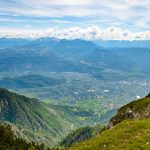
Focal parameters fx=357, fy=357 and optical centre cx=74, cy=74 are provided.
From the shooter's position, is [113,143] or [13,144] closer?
[113,143]

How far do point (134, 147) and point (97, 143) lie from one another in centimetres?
667

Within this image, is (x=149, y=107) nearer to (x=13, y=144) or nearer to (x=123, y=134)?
(x=13, y=144)

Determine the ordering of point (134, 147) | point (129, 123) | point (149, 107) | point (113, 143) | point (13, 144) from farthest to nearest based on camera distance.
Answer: point (13, 144) < point (149, 107) < point (129, 123) < point (113, 143) < point (134, 147)

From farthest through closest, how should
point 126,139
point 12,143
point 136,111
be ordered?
point 12,143
point 136,111
point 126,139

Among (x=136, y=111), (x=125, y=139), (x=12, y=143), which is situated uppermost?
(x=125, y=139)

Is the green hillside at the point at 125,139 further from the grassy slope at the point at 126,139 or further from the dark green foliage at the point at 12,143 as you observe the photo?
the dark green foliage at the point at 12,143

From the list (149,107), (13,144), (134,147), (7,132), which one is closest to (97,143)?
(134,147)

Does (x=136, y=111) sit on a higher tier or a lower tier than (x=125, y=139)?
lower

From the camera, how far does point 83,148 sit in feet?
156

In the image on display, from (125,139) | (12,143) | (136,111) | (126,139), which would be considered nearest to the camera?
(126,139)

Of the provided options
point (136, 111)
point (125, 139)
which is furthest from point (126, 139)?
point (136, 111)

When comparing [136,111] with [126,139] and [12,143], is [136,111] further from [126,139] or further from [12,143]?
[126,139]

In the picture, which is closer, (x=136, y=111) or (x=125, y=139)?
(x=125, y=139)

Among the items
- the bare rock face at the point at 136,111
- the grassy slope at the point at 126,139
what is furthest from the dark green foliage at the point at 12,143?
the grassy slope at the point at 126,139
